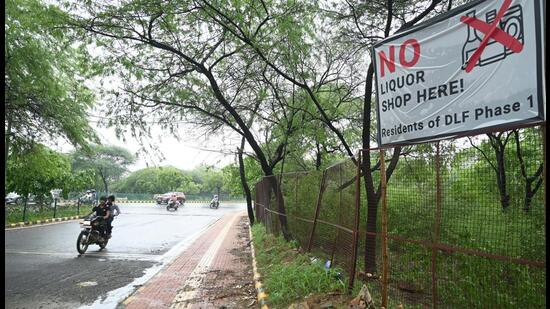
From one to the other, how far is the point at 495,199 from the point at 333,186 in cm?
432

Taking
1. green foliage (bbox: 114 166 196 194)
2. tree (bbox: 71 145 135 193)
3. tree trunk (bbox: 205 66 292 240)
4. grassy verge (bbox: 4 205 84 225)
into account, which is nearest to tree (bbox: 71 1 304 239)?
tree trunk (bbox: 205 66 292 240)

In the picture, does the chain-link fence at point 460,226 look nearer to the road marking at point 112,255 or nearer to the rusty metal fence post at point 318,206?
the rusty metal fence post at point 318,206

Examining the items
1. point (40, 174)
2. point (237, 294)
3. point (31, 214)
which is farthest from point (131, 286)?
point (31, 214)

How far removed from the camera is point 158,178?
91.6 m

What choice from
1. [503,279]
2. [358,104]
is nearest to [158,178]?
[358,104]

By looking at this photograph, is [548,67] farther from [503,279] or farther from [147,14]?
[147,14]

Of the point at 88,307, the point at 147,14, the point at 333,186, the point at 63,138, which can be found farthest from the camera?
the point at 63,138

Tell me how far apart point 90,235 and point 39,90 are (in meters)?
5.96

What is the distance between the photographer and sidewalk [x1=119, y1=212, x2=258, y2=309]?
6.73m

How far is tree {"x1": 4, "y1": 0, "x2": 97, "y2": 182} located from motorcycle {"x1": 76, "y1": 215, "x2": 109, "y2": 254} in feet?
12.2

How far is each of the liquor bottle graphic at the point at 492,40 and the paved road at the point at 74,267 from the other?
6064 millimetres

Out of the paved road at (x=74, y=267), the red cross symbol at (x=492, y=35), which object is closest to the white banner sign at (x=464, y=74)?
the red cross symbol at (x=492, y=35)

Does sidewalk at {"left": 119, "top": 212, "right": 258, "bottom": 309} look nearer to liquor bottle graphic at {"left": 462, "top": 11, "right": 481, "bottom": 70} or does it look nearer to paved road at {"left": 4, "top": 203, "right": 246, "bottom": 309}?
paved road at {"left": 4, "top": 203, "right": 246, "bottom": 309}

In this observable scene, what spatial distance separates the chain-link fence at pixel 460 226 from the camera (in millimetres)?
4082
